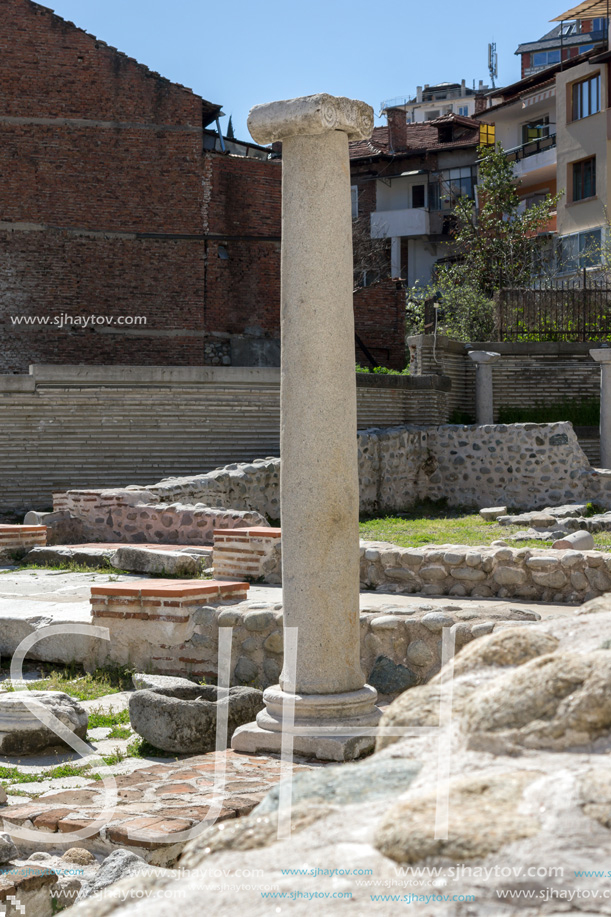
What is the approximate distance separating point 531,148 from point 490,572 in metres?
29.2

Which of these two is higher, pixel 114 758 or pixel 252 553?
pixel 252 553

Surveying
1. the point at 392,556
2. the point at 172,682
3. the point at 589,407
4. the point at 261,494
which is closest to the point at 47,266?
the point at 261,494

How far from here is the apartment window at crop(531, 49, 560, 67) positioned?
55031 millimetres

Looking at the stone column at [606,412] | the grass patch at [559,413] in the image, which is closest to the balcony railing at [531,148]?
the grass patch at [559,413]

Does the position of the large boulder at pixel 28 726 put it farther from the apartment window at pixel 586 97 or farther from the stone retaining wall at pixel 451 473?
the apartment window at pixel 586 97

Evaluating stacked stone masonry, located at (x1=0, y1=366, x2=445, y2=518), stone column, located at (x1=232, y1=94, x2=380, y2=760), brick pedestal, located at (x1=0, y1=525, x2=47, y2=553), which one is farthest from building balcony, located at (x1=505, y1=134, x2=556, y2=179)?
stone column, located at (x1=232, y1=94, x2=380, y2=760)

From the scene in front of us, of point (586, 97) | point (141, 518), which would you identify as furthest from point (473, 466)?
point (586, 97)

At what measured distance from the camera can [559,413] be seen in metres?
20.3

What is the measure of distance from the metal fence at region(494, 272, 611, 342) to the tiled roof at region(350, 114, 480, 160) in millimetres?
17751

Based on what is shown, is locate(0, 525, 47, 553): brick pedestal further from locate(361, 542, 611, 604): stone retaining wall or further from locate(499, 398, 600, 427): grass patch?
locate(499, 398, 600, 427): grass patch

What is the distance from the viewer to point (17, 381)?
1620cm

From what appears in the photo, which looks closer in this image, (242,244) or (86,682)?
(86,682)

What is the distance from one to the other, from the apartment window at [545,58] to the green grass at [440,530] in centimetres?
4501

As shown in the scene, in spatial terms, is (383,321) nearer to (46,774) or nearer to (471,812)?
(46,774)
